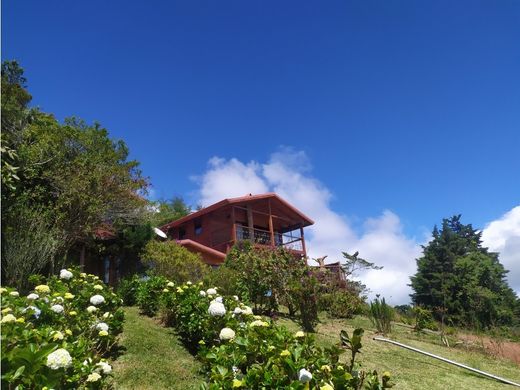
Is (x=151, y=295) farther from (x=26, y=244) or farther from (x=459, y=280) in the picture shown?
(x=459, y=280)

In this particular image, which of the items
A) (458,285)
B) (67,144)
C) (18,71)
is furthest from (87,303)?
(458,285)

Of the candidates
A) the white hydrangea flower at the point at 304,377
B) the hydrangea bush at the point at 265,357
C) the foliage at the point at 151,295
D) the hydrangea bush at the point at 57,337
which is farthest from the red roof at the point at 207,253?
the white hydrangea flower at the point at 304,377

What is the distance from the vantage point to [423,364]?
22.9 ft

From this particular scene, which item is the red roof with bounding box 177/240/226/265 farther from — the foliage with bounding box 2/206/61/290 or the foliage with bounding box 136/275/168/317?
the foliage with bounding box 136/275/168/317

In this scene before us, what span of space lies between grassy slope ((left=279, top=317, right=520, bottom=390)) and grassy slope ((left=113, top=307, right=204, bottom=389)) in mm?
2758

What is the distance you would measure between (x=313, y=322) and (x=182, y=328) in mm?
3380

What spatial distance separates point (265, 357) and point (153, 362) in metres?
2.26

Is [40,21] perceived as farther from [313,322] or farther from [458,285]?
[458,285]

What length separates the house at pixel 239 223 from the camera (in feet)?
72.2

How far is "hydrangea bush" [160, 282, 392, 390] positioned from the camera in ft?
9.48

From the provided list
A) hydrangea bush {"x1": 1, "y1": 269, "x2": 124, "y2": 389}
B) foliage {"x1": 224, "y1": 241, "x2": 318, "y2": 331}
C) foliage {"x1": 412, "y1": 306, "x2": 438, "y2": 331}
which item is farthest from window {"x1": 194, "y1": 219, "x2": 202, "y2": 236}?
hydrangea bush {"x1": 1, "y1": 269, "x2": 124, "y2": 389}

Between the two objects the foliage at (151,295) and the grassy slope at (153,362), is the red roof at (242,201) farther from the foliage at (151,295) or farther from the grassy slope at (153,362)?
the grassy slope at (153,362)

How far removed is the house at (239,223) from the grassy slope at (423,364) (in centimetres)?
1231

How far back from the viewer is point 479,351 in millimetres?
9570
